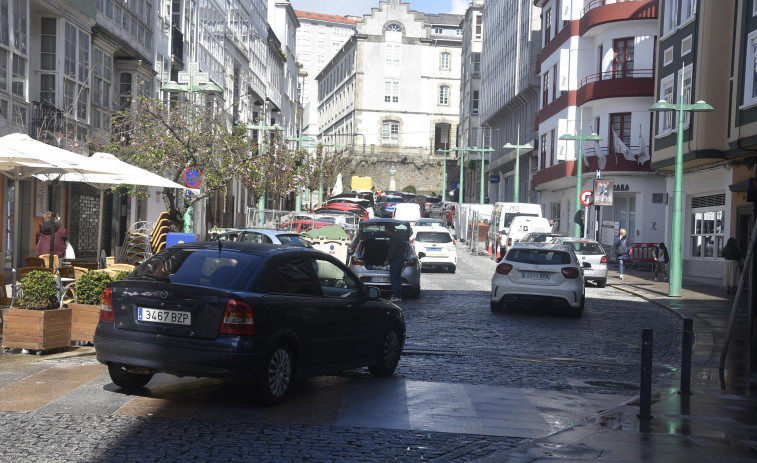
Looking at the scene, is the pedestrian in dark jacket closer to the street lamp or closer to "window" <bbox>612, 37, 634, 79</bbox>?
the street lamp

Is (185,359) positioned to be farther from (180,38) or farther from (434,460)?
(180,38)

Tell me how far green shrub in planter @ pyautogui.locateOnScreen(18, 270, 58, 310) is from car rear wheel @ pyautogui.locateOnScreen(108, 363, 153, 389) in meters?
2.59

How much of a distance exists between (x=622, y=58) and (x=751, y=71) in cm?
1960

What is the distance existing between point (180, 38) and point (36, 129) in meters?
17.1

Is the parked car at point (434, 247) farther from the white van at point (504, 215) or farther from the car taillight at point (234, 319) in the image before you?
the car taillight at point (234, 319)

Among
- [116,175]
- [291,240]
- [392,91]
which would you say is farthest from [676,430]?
[392,91]

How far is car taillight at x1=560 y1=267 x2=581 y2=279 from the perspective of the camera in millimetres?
19552

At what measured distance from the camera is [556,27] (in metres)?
54.6

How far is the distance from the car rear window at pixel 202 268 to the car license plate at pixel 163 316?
34 centimetres

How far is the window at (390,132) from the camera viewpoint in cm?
11225

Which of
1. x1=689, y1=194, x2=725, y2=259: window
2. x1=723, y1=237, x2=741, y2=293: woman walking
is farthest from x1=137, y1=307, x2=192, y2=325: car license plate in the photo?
x1=689, y1=194, x2=725, y2=259: window

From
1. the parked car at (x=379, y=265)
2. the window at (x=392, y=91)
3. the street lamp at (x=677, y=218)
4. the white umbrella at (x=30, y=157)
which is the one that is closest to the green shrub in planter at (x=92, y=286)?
the white umbrella at (x=30, y=157)

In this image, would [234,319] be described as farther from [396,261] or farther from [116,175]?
[396,261]

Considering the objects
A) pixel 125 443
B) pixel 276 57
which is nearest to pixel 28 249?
pixel 125 443
